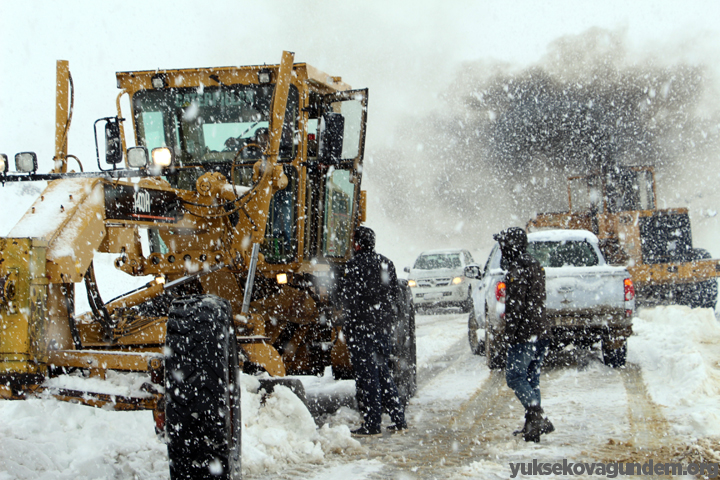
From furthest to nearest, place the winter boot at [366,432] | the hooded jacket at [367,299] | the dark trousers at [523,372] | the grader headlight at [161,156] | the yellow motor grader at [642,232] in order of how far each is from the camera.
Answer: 1. the yellow motor grader at [642,232]
2. the hooded jacket at [367,299]
3. the winter boot at [366,432]
4. the dark trousers at [523,372]
5. the grader headlight at [161,156]

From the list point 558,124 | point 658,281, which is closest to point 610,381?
point 658,281

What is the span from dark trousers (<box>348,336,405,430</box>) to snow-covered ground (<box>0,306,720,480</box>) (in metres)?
0.28

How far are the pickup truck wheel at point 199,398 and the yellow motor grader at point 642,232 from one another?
1412 centimetres

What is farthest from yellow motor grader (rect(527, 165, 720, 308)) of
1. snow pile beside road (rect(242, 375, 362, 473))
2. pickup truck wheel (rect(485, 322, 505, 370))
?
snow pile beside road (rect(242, 375, 362, 473))

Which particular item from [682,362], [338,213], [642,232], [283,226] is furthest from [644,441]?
[642,232]

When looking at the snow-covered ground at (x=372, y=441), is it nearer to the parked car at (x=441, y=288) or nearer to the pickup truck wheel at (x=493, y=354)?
the pickup truck wheel at (x=493, y=354)

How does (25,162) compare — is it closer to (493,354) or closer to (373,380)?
(373,380)

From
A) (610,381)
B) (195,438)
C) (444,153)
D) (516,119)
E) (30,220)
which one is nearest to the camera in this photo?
(195,438)

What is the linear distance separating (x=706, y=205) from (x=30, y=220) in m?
27.2

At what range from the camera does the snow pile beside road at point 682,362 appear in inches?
232

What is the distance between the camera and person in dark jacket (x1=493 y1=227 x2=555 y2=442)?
5.68m

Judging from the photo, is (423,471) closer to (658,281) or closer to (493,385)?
(493,385)

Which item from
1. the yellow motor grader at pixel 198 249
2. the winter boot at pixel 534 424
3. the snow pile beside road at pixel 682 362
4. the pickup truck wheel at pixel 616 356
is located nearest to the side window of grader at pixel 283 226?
the yellow motor grader at pixel 198 249

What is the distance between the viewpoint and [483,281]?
33.6 feet
